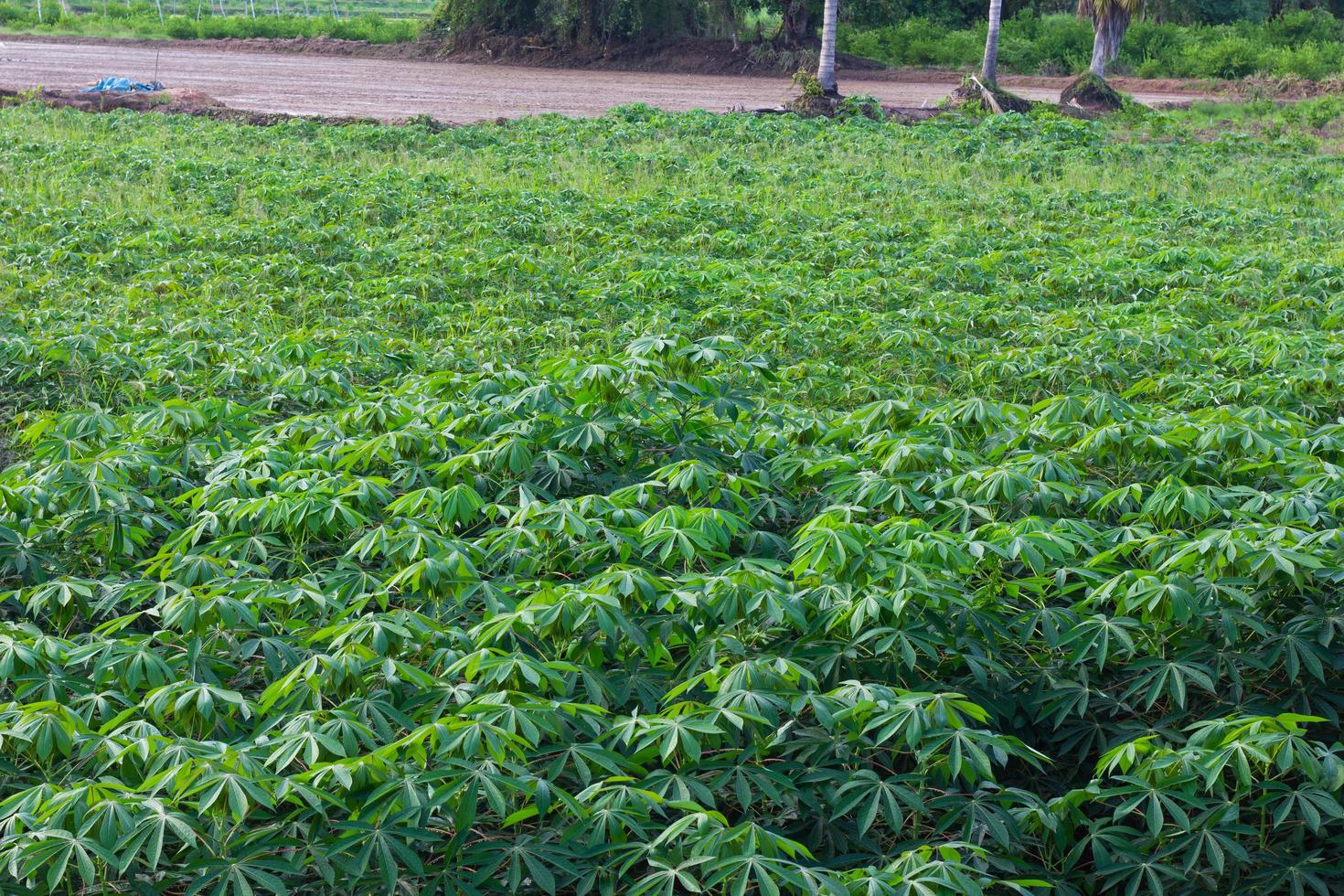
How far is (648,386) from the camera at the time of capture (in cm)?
443

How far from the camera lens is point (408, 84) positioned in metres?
27.9

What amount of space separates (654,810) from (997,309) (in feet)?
18.6

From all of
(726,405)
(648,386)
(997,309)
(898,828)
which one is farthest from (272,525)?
(997,309)

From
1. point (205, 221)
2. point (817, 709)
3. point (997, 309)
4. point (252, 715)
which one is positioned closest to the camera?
point (817, 709)

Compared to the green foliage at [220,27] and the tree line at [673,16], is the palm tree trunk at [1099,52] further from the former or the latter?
the green foliage at [220,27]

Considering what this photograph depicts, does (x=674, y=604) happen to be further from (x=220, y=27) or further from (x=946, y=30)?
(x=220, y=27)

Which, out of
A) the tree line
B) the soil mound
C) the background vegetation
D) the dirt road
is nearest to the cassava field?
the dirt road

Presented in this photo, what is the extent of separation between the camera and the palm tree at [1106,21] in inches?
912

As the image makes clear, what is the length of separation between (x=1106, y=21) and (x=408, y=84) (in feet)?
49.4

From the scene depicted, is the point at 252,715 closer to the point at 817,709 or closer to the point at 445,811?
the point at 445,811

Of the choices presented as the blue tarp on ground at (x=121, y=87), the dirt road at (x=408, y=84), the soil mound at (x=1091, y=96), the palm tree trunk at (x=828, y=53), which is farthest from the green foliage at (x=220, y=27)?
the soil mound at (x=1091, y=96)

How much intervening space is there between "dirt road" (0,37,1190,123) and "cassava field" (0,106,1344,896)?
52.1 ft

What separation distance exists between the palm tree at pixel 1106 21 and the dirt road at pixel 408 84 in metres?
2.96

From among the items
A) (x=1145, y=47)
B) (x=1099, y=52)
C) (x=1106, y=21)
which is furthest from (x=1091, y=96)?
(x=1145, y=47)
